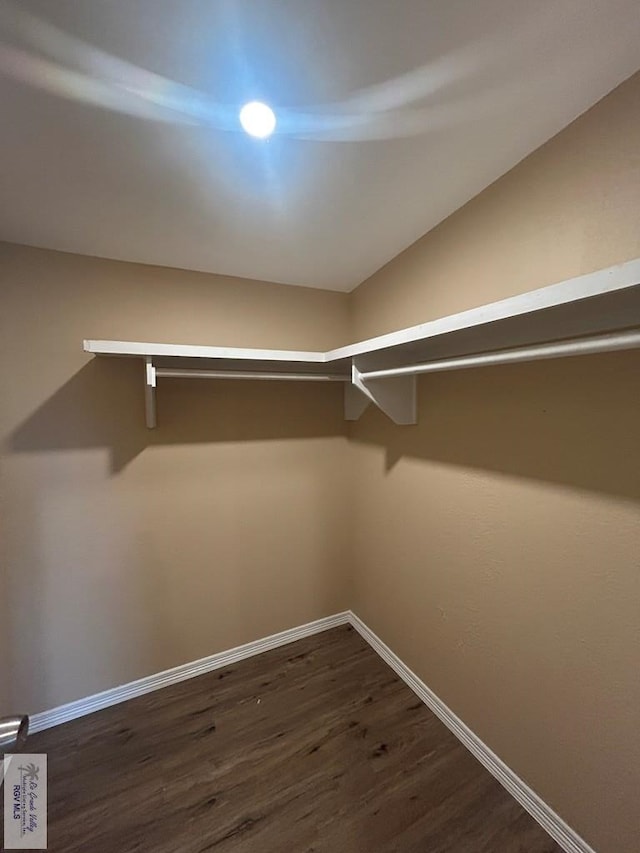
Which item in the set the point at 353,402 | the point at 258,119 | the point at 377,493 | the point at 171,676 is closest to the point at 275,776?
the point at 171,676

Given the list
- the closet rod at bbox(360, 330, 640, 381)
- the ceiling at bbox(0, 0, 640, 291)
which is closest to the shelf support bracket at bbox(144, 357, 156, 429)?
the ceiling at bbox(0, 0, 640, 291)

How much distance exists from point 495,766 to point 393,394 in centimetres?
158

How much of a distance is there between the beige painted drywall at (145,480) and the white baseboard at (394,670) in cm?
6

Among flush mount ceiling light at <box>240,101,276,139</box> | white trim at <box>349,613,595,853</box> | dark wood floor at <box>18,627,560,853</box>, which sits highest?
flush mount ceiling light at <box>240,101,276,139</box>

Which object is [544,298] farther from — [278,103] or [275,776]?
[275,776]

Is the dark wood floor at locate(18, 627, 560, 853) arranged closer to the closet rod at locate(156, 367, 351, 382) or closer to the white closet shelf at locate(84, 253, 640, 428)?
the white closet shelf at locate(84, 253, 640, 428)

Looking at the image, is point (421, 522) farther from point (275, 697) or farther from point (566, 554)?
A: point (275, 697)

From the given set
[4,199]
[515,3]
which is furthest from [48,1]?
[515,3]

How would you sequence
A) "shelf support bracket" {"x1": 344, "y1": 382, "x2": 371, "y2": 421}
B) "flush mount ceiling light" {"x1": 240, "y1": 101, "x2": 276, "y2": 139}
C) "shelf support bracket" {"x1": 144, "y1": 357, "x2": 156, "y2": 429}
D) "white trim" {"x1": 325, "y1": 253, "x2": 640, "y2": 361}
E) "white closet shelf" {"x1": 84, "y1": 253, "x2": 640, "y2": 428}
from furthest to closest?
"shelf support bracket" {"x1": 344, "y1": 382, "x2": 371, "y2": 421}, "shelf support bracket" {"x1": 144, "y1": 357, "x2": 156, "y2": 429}, "flush mount ceiling light" {"x1": 240, "y1": 101, "x2": 276, "y2": 139}, "white closet shelf" {"x1": 84, "y1": 253, "x2": 640, "y2": 428}, "white trim" {"x1": 325, "y1": 253, "x2": 640, "y2": 361}

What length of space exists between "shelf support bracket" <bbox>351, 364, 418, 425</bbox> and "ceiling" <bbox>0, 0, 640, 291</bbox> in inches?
→ 27.8

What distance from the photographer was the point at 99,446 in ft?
5.49

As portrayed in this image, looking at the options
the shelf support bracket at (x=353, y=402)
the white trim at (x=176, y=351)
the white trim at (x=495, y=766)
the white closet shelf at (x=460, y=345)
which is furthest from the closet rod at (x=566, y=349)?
the white trim at (x=495, y=766)

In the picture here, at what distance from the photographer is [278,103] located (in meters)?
0.95

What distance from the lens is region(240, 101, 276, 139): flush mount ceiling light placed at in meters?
0.96
